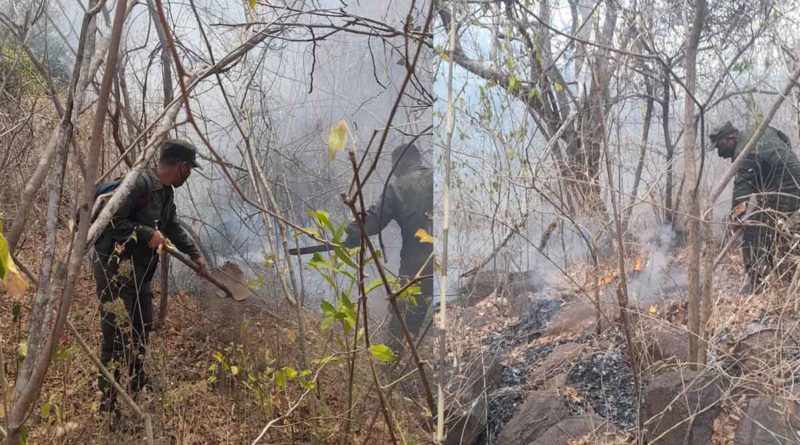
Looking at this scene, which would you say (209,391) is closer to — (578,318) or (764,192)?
(578,318)

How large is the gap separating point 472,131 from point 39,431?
1685mm

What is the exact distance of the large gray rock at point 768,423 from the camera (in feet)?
5.83

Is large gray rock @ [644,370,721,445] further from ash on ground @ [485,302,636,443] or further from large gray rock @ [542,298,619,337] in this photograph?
large gray rock @ [542,298,619,337]

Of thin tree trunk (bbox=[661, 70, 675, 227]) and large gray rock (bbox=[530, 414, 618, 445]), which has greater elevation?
thin tree trunk (bbox=[661, 70, 675, 227])

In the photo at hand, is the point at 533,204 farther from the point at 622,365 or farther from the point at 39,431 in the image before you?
the point at 39,431

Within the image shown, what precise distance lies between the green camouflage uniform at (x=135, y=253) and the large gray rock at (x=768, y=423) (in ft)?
6.34

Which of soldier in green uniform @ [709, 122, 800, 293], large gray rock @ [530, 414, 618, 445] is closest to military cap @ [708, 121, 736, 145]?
soldier in green uniform @ [709, 122, 800, 293]

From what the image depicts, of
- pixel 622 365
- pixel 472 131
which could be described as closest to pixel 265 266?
pixel 472 131

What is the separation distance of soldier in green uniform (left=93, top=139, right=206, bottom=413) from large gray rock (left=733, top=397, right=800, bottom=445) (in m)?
1.93

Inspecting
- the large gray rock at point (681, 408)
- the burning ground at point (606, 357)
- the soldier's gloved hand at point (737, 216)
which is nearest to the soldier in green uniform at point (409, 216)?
the burning ground at point (606, 357)

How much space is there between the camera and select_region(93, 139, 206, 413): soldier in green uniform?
2.42 m

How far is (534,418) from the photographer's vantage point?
82.4 inches

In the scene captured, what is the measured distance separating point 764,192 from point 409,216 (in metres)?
1.14

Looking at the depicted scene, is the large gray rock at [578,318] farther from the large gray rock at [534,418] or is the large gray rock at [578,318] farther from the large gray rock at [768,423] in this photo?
the large gray rock at [768,423]
